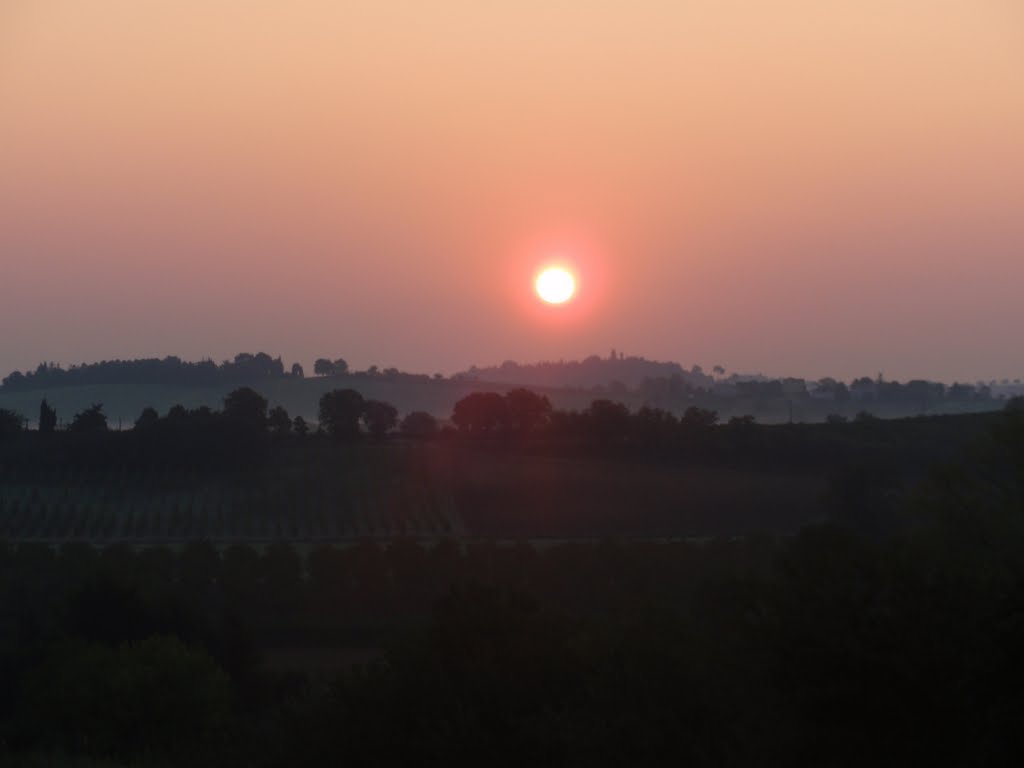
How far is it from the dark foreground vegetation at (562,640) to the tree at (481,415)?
79.0 ft

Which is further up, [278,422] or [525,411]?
[525,411]

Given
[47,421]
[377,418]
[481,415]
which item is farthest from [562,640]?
[377,418]

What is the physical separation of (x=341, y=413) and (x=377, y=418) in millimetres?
4627

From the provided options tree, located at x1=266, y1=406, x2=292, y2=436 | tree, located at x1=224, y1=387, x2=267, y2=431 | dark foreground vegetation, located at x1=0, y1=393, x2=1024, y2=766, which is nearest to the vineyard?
dark foreground vegetation, located at x1=0, y1=393, x2=1024, y2=766

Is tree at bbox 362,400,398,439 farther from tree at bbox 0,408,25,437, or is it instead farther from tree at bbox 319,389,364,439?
tree at bbox 0,408,25,437

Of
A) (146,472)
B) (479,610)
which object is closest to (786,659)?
(479,610)

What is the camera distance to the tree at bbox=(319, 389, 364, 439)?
340 ft

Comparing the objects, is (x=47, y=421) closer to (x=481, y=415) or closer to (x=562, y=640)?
(x=481, y=415)

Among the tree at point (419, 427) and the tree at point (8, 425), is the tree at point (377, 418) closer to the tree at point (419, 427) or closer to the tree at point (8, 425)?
the tree at point (419, 427)

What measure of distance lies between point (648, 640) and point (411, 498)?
61.5 metres

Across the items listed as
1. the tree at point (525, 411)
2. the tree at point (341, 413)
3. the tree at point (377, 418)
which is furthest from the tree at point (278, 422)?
the tree at point (525, 411)

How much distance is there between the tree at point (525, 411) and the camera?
Answer: 102 meters

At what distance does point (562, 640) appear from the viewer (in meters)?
25.8

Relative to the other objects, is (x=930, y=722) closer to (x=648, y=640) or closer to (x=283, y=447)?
(x=648, y=640)
